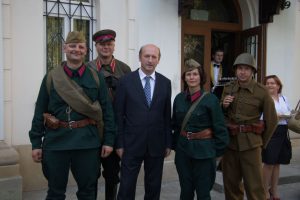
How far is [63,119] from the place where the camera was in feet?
11.8

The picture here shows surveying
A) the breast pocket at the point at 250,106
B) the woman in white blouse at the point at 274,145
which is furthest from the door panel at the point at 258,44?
the breast pocket at the point at 250,106

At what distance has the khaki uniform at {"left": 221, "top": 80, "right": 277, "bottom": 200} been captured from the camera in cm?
413

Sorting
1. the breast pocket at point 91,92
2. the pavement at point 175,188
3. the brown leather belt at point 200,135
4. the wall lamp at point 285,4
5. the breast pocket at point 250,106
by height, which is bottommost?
the pavement at point 175,188

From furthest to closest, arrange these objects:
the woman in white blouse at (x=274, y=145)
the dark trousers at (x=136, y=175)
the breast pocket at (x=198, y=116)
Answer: the woman in white blouse at (x=274, y=145) < the dark trousers at (x=136, y=175) < the breast pocket at (x=198, y=116)

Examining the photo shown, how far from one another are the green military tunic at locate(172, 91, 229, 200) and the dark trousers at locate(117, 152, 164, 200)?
0.23 meters

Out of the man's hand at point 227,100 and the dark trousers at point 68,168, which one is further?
the man's hand at point 227,100

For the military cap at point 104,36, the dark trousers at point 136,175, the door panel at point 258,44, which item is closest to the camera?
the dark trousers at point 136,175

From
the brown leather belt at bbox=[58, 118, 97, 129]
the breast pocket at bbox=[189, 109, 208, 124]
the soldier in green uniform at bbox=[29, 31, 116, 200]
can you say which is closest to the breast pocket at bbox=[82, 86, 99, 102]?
the soldier in green uniform at bbox=[29, 31, 116, 200]

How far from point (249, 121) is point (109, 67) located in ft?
4.98

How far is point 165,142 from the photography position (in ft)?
13.2

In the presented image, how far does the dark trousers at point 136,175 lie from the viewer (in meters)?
3.95

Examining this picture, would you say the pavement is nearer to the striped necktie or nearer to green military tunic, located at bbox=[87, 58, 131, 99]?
green military tunic, located at bbox=[87, 58, 131, 99]

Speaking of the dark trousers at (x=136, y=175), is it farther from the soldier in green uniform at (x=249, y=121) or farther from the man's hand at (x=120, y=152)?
the soldier in green uniform at (x=249, y=121)

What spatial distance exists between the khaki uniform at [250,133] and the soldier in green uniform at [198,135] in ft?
1.00
